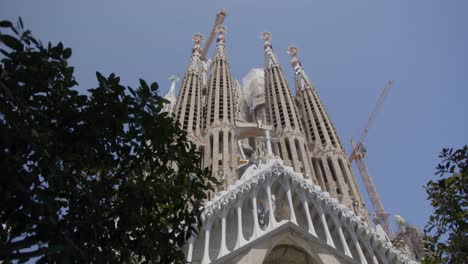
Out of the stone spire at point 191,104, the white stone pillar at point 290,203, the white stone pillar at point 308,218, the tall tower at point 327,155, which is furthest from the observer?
the stone spire at point 191,104

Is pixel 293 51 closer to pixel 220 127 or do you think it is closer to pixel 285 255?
pixel 220 127

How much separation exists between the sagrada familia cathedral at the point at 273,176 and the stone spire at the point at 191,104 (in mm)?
86

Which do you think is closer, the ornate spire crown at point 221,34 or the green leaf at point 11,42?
the green leaf at point 11,42

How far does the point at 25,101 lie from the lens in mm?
4258

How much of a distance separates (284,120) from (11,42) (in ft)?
78.2

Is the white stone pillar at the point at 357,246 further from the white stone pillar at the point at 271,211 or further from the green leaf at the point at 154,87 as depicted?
the green leaf at the point at 154,87

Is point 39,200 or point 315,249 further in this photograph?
point 315,249

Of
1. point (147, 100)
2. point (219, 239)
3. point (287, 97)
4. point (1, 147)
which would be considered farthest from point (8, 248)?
point (287, 97)

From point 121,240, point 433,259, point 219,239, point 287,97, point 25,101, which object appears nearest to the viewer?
point 25,101

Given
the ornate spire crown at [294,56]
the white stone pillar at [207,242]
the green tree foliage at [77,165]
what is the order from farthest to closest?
1. the ornate spire crown at [294,56]
2. the white stone pillar at [207,242]
3. the green tree foliage at [77,165]

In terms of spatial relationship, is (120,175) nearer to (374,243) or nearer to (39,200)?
(39,200)

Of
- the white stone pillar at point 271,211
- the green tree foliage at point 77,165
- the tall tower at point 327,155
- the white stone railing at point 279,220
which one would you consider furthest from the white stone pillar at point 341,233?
the tall tower at point 327,155

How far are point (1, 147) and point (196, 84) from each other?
2834 cm

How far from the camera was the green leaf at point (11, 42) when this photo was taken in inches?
157
